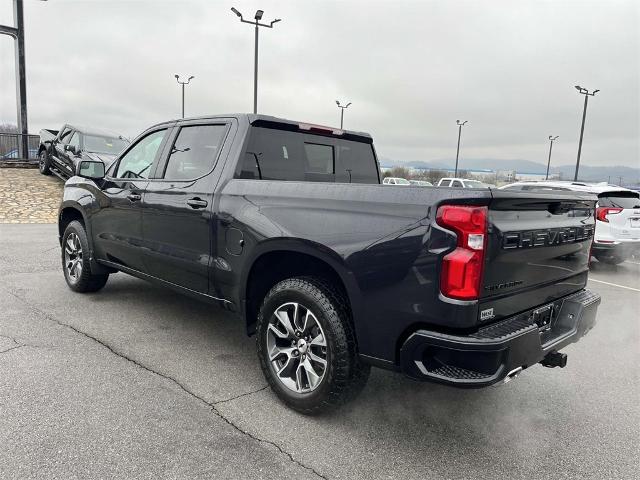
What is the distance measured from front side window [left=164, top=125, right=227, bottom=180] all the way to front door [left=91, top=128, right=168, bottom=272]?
25 centimetres

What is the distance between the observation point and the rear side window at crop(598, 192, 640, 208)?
8.37 m

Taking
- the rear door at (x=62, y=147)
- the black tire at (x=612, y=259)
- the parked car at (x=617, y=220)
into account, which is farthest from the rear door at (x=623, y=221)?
the rear door at (x=62, y=147)

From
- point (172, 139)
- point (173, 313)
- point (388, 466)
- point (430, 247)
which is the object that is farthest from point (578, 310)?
point (173, 313)

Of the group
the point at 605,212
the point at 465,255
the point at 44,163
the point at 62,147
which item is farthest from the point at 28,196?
the point at 465,255

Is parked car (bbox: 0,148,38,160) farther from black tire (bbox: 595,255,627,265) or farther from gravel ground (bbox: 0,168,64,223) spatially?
black tire (bbox: 595,255,627,265)

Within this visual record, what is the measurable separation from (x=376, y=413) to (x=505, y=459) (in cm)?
80

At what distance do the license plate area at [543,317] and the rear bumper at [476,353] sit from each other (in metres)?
0.12

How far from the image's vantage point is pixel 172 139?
4.13 meters

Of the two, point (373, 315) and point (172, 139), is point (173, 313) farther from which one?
point (373, 315)

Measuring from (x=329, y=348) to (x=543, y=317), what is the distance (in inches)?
50.2

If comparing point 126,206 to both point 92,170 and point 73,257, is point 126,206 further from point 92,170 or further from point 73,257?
point 73,257

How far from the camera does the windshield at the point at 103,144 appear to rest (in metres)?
12.8

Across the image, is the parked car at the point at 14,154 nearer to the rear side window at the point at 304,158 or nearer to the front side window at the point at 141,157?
the front side window at the point at 141,157

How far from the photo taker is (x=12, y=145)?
19859mm
